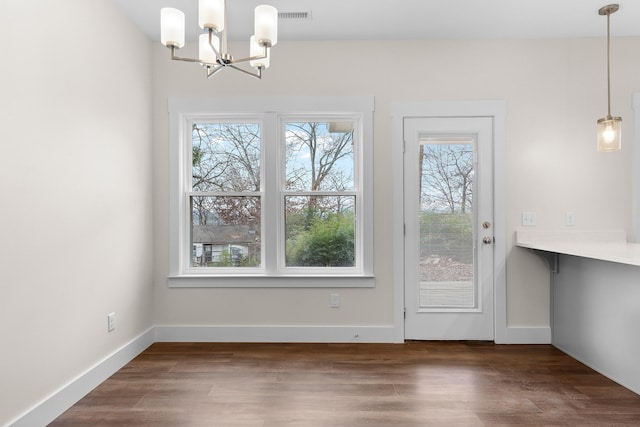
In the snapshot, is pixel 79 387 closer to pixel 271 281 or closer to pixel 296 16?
pixel 271 281

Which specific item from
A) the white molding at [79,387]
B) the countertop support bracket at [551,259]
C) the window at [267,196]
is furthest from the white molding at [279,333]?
the countertop support bracket at [551,259]

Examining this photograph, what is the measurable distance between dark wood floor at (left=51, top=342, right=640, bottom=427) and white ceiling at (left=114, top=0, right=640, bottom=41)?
8.57ft

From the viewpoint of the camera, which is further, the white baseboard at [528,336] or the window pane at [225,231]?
the window pane at [225,231]

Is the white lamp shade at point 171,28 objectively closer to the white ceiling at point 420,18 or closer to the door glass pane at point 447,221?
the white ceiling at point 420,18

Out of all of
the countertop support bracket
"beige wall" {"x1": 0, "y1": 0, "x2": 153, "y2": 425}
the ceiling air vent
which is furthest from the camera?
the countertop support bracket

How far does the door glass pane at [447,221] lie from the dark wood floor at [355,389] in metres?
0.47

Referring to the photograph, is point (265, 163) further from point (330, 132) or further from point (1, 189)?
point (1, 189)

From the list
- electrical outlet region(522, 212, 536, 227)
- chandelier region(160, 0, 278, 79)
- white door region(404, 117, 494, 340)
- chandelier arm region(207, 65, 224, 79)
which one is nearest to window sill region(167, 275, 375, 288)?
white door region(404, 117, 494, 340)

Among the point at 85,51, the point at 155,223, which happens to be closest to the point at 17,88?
the point at 85,51

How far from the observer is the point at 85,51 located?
2457mm

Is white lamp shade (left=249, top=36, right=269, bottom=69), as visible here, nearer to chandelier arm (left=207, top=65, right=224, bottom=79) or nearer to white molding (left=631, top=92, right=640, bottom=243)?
chandelier arm (left=207, top=65, right=224, bottom=79)

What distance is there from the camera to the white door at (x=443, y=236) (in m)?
3.39

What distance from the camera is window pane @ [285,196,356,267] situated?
350 centimetres

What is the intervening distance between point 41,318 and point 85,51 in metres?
1.62
